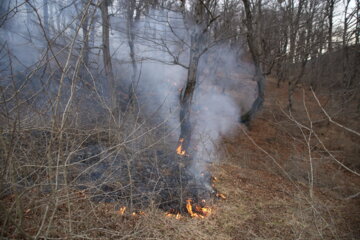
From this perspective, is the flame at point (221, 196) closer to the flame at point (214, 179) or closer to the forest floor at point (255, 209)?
the forest floor at point (255, 209)

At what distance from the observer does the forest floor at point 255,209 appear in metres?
3.06

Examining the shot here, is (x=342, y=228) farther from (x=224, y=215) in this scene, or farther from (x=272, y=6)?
(x=272, y=6)

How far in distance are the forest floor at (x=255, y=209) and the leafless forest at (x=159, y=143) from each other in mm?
35

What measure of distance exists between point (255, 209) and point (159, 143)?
2986 mm

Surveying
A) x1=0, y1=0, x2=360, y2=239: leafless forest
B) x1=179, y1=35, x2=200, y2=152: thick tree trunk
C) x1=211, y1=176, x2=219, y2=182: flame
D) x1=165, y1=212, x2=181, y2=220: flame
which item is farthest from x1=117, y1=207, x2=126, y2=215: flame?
x1=179, y1=35, x2=200, y2=152: thick tree trunk

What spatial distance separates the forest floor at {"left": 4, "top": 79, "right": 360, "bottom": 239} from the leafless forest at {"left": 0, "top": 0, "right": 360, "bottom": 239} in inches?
1.4

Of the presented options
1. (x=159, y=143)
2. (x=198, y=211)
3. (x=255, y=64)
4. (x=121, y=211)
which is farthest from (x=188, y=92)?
(x=255, y=64)

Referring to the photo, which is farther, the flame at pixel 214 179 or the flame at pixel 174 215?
the flame at pixel 214 179

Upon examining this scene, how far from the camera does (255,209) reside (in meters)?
4.91

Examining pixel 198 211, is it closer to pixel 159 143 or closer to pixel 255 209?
pixel 255 209

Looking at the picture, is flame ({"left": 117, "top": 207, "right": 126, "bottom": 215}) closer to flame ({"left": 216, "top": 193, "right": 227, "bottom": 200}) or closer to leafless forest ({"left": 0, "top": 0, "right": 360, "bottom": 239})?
leafless forest ({"left": 0, "top": 0, "right": 360, "bottom": 239})

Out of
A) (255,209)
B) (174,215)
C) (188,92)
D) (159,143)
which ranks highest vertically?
(188,92)

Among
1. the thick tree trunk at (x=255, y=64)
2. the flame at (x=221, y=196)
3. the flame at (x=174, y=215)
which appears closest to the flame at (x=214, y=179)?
the flame at (x=221, y=196)

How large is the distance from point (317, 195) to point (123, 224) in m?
5.12
